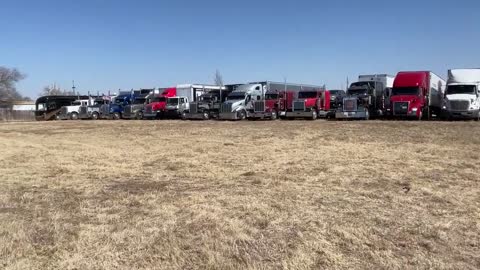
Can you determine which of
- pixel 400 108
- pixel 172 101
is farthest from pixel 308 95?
pixel 172 101

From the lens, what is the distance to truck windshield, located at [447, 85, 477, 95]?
31.6 meters

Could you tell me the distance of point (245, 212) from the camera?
7.25 m

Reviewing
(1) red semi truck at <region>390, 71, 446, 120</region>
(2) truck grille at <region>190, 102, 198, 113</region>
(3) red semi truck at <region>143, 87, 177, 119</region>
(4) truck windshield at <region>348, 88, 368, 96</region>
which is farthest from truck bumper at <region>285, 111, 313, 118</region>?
(3) red semi truck at <region>143, 87, 177, 119</region>

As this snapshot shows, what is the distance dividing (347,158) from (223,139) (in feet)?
27.3

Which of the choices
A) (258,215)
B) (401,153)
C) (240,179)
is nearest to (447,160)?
(401,153)

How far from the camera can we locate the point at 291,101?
38.3 metres

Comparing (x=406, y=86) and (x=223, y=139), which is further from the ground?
(x=406, y=86)

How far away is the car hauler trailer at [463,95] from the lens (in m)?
30.8

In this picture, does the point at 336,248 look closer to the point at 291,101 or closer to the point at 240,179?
the point at 240,179

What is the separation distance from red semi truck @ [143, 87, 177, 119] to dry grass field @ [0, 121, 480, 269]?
30744 mm

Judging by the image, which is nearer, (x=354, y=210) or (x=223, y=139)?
(x=354, y=210)

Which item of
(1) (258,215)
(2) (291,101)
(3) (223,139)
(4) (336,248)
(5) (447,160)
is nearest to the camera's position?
(4) (336,248)

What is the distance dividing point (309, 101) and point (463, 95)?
10.2 meters

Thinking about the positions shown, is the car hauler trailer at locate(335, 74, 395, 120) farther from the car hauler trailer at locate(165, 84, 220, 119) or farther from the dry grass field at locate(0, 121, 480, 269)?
the dry grass field at locate(0, 121, 480, 269)
